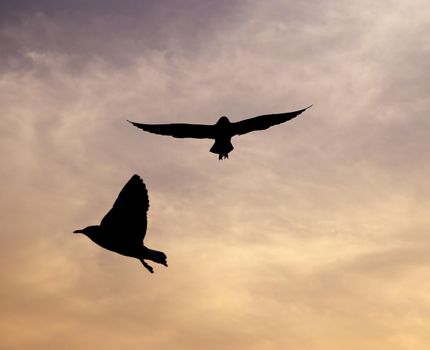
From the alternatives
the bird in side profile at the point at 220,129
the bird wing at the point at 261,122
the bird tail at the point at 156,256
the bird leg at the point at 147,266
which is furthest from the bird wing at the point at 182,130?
the bird leg at the point at 147,266

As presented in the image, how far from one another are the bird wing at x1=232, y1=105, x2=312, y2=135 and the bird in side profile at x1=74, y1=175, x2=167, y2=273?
26.1ft

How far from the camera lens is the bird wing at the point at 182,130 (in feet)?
86.0

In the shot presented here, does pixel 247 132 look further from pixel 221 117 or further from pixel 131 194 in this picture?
pixel 131 194

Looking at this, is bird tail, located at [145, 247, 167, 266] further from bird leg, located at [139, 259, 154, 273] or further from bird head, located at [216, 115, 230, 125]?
bird head, located at [216, 115, 230, 125]

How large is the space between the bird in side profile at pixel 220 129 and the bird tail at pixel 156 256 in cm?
684

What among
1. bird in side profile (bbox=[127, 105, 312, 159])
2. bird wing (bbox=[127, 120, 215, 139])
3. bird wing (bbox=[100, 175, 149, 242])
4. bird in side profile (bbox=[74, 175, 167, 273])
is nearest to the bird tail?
bird in side profile (bbox=[74, 175, 167, 273])

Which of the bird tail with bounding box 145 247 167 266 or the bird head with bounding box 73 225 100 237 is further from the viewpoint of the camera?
the bird head with bounding box 73 225 100 237

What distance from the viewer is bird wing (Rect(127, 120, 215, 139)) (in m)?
26.2

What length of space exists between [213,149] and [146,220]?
22.3 ft

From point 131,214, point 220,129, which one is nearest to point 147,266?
point 131,214

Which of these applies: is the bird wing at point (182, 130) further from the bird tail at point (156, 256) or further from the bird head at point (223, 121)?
the bird tail at point (156, 256)

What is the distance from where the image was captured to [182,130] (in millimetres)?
26562

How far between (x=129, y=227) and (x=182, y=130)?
839 centimetres

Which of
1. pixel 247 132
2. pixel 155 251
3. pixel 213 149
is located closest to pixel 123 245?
pixel 155 251
